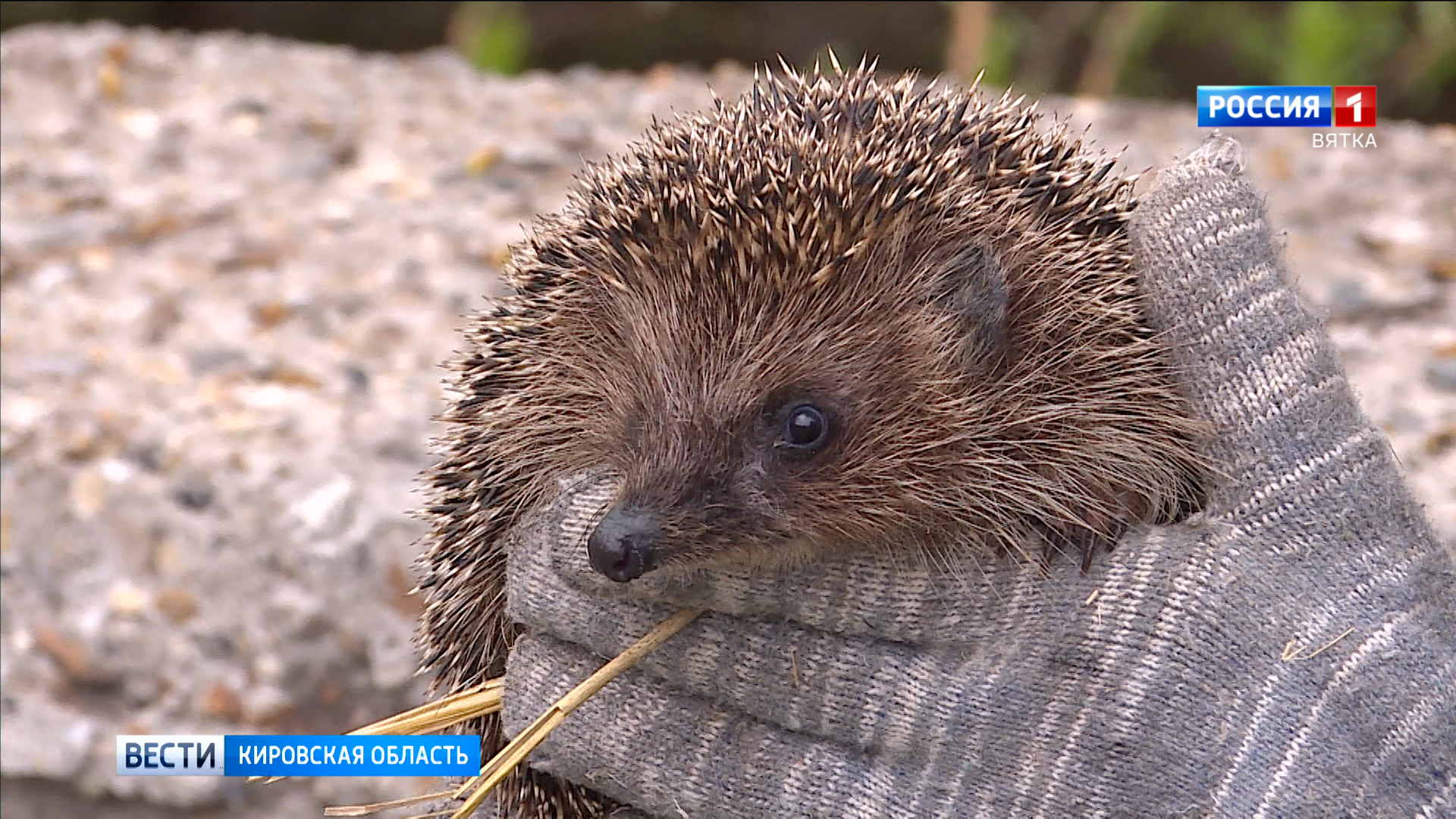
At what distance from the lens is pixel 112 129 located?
6.85 metres

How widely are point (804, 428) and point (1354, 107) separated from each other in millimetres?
5716

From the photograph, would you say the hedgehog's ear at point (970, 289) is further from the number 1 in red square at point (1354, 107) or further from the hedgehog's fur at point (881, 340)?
the number 1 in red square at point (1354, 107)

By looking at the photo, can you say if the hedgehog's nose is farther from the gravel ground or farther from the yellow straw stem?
the gravel ground

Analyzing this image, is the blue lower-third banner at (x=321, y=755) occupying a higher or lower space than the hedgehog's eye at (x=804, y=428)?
lower

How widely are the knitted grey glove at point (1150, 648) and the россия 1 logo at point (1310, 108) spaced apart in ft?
9.12

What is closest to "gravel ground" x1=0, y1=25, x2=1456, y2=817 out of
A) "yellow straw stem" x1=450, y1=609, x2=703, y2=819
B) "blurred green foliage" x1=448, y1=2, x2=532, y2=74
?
"blurred green foliage" x1=448, y1=2, x2=532, y2=74

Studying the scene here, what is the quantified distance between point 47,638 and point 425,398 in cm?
141

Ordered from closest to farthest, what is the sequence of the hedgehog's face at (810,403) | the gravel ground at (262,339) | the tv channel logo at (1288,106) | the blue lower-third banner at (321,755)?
the hedgehog's face at (810,403), the blue lower-third banner at (321,755), the gravel ground at (262,339), the tv channel logo at (1288,106)

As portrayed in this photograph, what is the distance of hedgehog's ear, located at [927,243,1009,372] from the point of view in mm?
2217

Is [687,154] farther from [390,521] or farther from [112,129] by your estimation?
[112,129]

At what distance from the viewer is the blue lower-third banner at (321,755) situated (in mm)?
2568

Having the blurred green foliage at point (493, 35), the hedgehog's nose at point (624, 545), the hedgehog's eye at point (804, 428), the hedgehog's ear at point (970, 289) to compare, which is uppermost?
the blurred green foliage at point (493, 35)

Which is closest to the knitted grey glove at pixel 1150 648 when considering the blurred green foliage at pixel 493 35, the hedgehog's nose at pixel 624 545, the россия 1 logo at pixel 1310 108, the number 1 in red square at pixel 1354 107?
the hedgehog's nose at pixel 624 545

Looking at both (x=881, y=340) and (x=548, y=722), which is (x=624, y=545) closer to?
(x=548, y=722)
